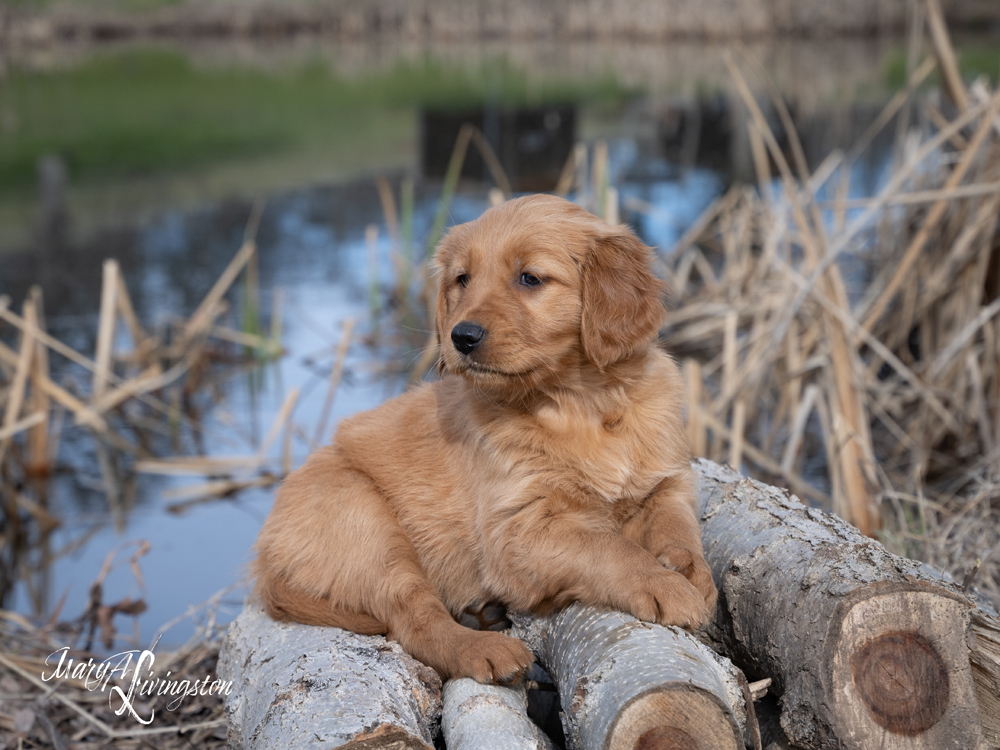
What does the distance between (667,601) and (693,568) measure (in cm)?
20

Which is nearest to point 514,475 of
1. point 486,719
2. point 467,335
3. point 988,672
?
point 467,335

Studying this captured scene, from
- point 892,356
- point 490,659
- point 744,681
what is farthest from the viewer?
point 892,356

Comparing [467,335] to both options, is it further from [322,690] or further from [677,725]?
[677,725]

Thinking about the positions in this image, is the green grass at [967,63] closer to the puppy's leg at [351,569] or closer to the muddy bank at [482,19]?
the muddy bank at [482,19]

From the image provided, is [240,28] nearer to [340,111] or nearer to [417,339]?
[340,111]

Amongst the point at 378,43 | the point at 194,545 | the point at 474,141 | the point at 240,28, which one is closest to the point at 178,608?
the point at 194,545

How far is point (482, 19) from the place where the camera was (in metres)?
30.2

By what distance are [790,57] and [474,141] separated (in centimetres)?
1223

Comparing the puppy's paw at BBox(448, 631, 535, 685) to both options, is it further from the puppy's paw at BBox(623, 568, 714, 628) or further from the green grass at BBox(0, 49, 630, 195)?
the green grass at BBox(0, 49, 630, 195)

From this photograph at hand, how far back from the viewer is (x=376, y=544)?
290 centimetres

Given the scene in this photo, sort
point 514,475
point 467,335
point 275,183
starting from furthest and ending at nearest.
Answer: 1. point 275,183
2. point 514,475
3. point 467,335

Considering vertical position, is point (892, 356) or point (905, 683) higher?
point (905, 683)

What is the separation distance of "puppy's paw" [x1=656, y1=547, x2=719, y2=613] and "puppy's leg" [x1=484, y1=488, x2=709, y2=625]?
0.04m
